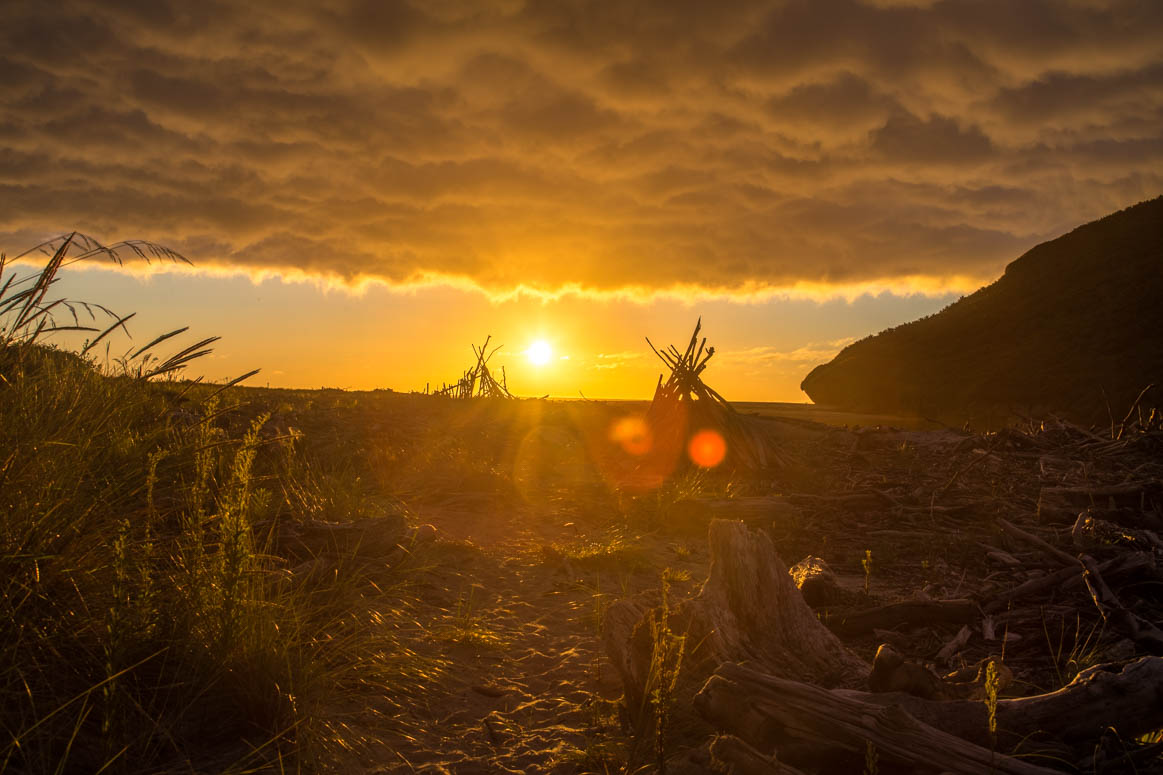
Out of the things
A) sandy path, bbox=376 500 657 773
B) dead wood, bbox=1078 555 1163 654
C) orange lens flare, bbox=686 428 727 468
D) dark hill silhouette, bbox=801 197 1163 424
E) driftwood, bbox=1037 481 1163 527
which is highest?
dark hill silhouette, bbox=801 197 1163 424

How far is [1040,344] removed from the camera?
3541cm

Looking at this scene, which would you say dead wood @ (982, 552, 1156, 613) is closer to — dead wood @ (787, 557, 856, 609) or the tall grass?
dead wood @ (787, 557, 856, 609)

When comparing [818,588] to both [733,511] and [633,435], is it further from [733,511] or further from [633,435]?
[633,435]

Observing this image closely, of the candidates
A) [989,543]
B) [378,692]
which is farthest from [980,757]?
[989,543]

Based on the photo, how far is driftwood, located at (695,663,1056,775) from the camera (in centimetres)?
213

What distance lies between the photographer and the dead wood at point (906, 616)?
4453 millimetres

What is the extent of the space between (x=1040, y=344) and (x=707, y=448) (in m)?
32.7

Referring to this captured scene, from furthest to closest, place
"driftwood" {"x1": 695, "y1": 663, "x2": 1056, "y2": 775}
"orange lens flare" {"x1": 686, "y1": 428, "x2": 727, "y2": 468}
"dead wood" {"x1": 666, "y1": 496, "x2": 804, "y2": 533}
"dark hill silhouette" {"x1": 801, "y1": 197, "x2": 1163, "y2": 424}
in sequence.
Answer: "dark hill silhouette" {"x1": 801, "y1": 197, "x2": 1163, "y2": 424} → "orange lens flare" {"x1": 686, "y1": 428, "x2": 727, "y2": 468} → "dead wood" {"x1": 666, "y1": 496, "x2": 804, "y2": 533} → "driftwood" {"x1": 695, "y1": 663, "x2": 1056, "y2": 775}

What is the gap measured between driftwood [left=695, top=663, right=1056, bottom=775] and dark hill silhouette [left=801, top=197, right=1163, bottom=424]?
31576 millimetres

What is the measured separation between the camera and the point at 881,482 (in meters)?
9.22

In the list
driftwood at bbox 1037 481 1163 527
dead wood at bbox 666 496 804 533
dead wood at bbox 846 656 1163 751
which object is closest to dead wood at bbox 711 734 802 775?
dead wood at bbox 846 656 1163 751

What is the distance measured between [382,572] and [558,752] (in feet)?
8.13

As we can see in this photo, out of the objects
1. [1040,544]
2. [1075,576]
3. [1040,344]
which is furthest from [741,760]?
[1040,344]

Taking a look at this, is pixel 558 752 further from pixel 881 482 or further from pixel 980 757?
pixel 881 482
